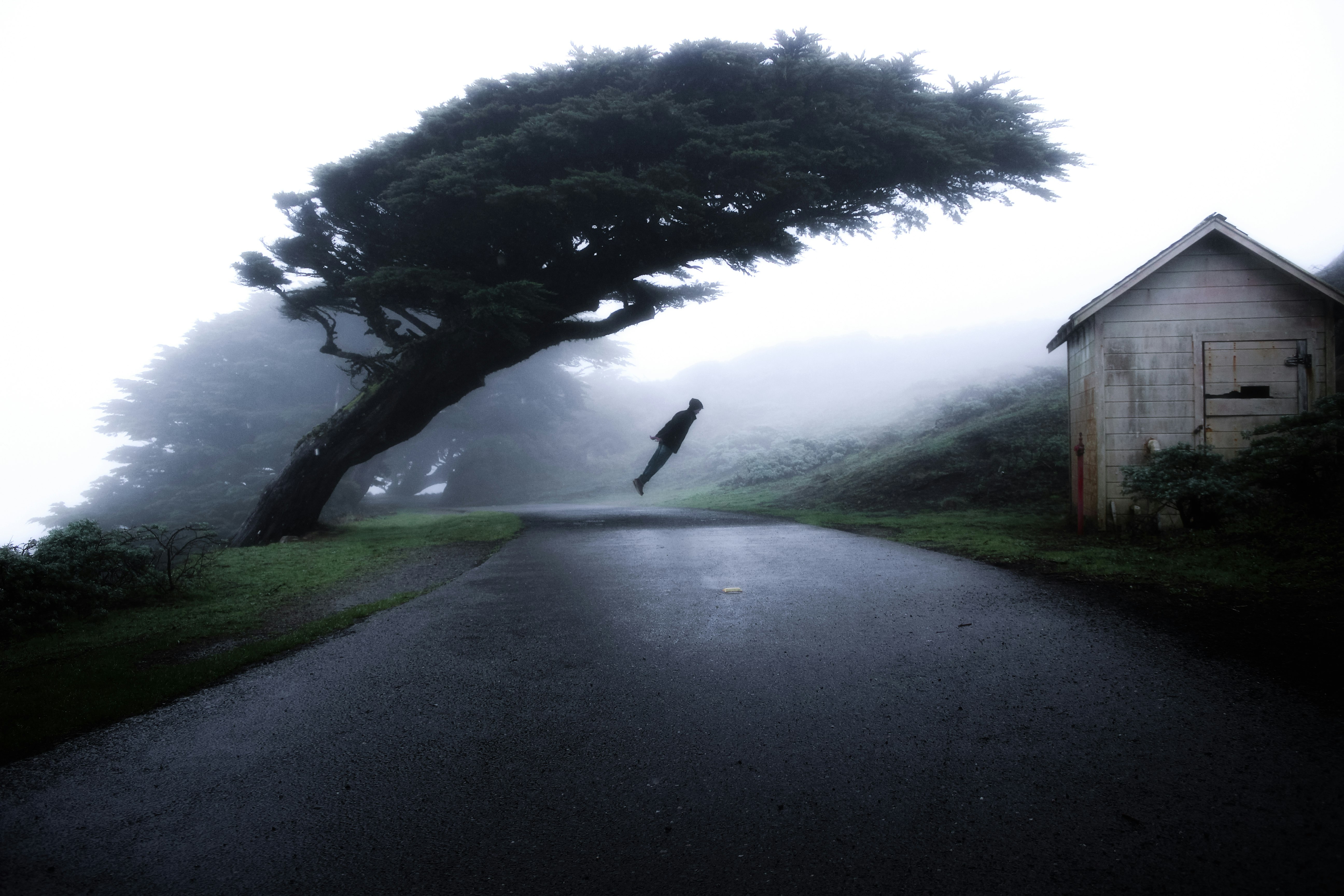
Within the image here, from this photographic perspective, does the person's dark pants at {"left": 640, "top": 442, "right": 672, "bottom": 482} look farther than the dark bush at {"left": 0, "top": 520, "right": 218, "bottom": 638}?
Yes

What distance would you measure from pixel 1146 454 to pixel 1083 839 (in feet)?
31.2

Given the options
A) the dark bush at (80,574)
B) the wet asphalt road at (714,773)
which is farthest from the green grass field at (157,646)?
the wet asphalt road at (714,773)

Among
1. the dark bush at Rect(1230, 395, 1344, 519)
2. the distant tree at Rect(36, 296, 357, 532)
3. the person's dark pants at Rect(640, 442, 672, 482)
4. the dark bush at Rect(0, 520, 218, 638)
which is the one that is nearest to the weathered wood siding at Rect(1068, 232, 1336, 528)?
the dark bush at Rect(1230, 395, 1344, 519)

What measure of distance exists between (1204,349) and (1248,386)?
77 cm

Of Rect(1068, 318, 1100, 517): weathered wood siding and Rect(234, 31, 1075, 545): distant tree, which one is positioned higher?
Rect(234, 31, 1075, 545): distant tree

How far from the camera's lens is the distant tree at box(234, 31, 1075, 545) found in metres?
12.9

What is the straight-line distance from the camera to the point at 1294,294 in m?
9.76

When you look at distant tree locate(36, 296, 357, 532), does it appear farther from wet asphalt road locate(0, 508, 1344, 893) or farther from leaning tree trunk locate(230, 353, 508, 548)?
wet asphalt road locate(0, 508, 1344, 893)

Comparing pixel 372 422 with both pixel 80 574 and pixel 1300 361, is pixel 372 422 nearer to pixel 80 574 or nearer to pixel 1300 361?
pixel 80 574

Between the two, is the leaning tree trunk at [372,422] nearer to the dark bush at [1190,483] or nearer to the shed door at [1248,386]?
the dark bush at [1190,483]

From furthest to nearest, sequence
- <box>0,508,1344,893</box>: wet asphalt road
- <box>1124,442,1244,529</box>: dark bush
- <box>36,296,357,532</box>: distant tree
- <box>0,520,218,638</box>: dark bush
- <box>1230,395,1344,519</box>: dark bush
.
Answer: <box>36,296,357,532</box>: distant tree → <box>1124,442,1244,529</box>: dark bush → <box>1230,395,1344,519</box>: dark bush → <box>0,520,218,638</box>: dark bush → <box>0,508,1344,893</box>: wet asphalt road

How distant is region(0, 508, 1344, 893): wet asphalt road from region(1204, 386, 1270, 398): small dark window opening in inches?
267

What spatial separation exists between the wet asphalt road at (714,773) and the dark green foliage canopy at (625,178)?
9.30m

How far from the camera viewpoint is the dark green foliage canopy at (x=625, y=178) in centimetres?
1282
